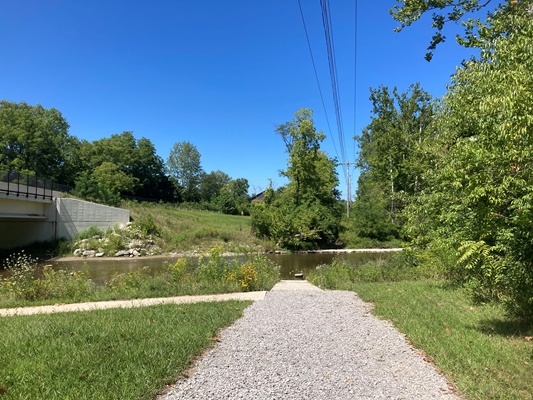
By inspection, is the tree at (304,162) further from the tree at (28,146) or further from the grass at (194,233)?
the tree at (28,146)

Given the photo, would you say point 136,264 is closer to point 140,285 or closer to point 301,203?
point 140,285

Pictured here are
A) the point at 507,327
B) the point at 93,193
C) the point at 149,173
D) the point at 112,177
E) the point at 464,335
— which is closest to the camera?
the point at 464,335

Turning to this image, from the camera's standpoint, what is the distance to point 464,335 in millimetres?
6023

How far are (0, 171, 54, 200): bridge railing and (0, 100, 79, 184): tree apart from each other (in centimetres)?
1938

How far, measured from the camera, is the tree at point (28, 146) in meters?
51.9

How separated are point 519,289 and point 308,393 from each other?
3.95 metres

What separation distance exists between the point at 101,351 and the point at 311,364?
107 inches

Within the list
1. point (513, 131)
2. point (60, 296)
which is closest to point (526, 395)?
point (513, 131)

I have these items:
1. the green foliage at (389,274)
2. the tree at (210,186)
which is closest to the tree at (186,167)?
the tree at (210,186)

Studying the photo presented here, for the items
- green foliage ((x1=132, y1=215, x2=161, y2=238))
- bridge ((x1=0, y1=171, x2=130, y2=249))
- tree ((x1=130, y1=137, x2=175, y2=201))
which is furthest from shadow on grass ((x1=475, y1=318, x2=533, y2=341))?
tree ((x1=130, y1=137, x2=175, y2=201))

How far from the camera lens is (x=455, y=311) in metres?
7.79

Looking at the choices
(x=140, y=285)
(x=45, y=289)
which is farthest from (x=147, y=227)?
(x=45, y=289)

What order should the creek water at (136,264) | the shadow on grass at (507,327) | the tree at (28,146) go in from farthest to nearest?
the tree at (28,146)
the creek water at (136,264)
the shadow on grass at (507,327)

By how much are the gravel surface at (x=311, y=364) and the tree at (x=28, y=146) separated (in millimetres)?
52698
